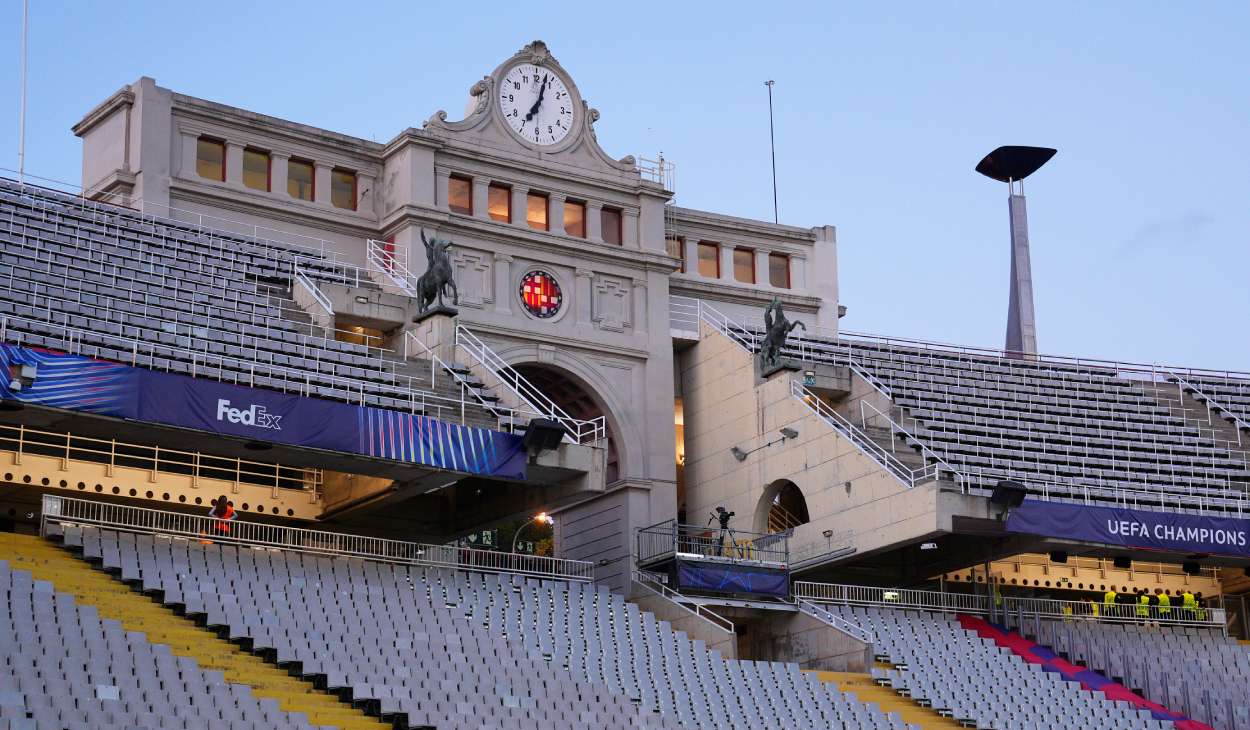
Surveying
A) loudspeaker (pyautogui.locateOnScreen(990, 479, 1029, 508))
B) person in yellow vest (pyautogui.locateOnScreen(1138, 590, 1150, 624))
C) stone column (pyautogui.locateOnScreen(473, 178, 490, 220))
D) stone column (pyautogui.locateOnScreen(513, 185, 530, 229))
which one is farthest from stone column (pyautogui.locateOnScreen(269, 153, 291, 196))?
person in yellow vest (pyautogui.locateOnScreen(1138, 590, 1150, 624))

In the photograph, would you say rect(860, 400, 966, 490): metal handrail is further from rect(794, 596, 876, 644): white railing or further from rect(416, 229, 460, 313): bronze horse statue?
rect(416, 229, 460, 313): bronze horse statue

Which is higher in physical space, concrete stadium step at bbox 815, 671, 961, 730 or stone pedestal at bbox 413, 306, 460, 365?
stone pedestal at bbox 413, 306, 460, 365

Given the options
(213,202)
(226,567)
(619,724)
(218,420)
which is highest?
(213,202)

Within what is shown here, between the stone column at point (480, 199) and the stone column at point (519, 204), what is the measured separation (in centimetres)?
71

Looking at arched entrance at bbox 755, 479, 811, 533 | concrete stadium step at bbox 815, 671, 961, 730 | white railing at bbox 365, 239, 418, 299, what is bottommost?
concrete stadium step at bbox 815, 671, 961, 730

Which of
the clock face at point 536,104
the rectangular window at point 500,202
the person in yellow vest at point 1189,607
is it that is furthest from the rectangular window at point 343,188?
the person in yellow vest at point 1189,607

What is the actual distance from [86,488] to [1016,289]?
2932 cm

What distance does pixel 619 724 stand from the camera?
29.0 meters

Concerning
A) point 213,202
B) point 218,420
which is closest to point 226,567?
point 218,420

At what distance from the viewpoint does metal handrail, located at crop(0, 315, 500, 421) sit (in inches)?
1293

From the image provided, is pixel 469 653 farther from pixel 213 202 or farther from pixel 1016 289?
pixel 1016 289

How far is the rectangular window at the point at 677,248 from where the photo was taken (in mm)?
47844

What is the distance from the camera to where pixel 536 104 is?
148 ft

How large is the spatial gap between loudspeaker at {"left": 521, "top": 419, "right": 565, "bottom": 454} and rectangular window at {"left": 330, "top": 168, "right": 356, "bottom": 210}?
10.3m
